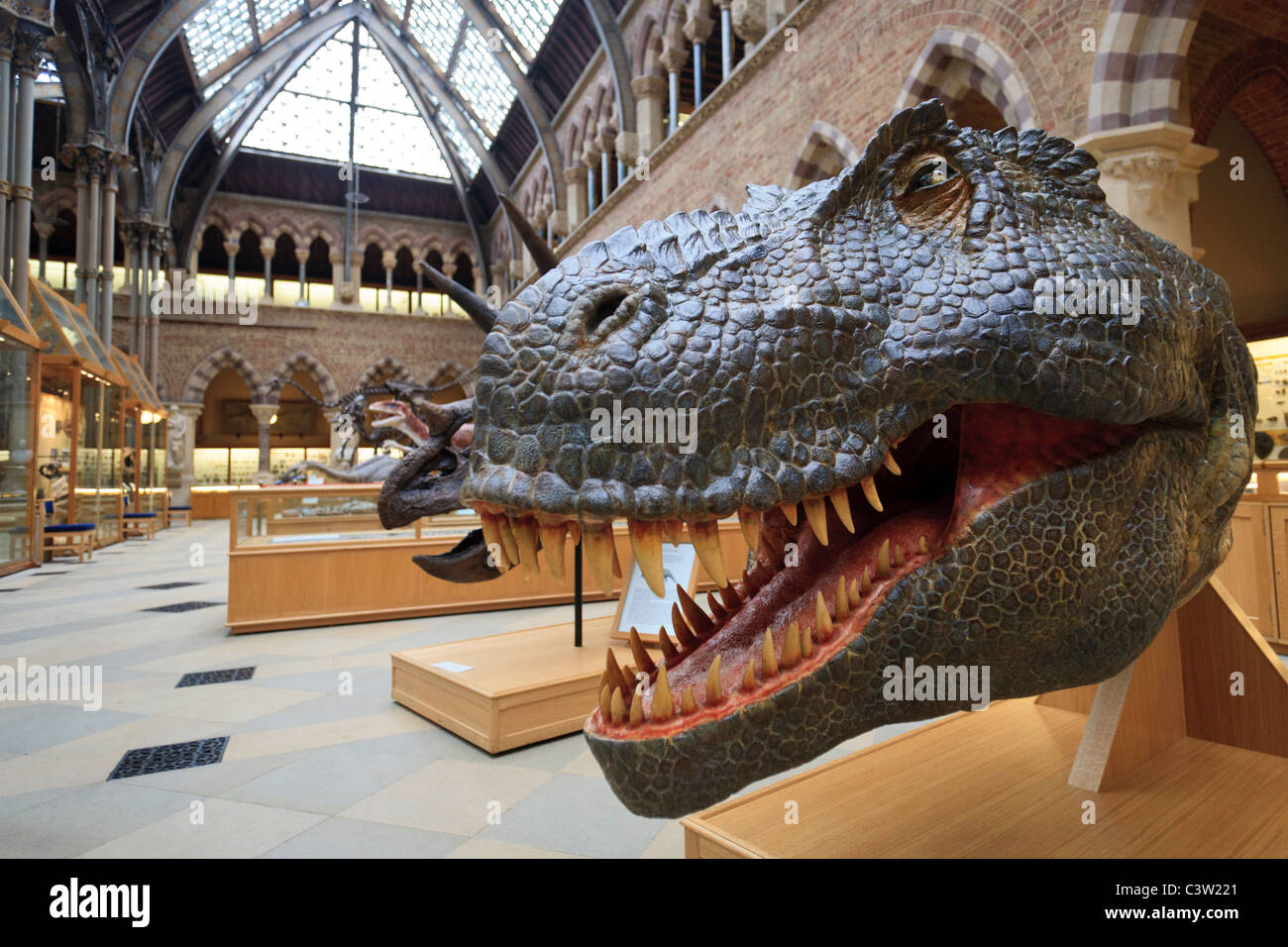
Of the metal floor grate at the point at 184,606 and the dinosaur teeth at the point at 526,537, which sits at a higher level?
the dinosaur teeth at the point at 526,537

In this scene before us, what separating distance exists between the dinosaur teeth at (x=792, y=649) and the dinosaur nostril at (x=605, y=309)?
1.43ft

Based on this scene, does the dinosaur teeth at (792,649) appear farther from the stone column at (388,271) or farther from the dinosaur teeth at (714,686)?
the stone column at (388,271)

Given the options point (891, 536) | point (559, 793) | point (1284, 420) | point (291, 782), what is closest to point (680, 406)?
point (891, 536)

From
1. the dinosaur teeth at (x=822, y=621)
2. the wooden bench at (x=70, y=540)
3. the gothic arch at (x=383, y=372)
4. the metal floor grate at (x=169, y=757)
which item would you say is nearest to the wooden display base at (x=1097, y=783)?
the dinosaur teeth at (x=822, y=621)

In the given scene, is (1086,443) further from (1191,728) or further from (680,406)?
(1191,728)

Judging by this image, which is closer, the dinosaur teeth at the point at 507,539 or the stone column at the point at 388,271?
the dinosaur teeth at the point at 507,539

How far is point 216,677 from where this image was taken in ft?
15.3

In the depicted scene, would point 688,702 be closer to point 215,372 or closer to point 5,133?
point 5,133

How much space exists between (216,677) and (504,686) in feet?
7.92

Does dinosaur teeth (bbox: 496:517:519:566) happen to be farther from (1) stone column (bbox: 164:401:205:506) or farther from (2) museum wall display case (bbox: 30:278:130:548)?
(1) stone column (bbox: 164:401:205:506)

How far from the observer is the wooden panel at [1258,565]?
5.14m

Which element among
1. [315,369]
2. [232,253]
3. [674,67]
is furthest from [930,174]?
[232,253]
